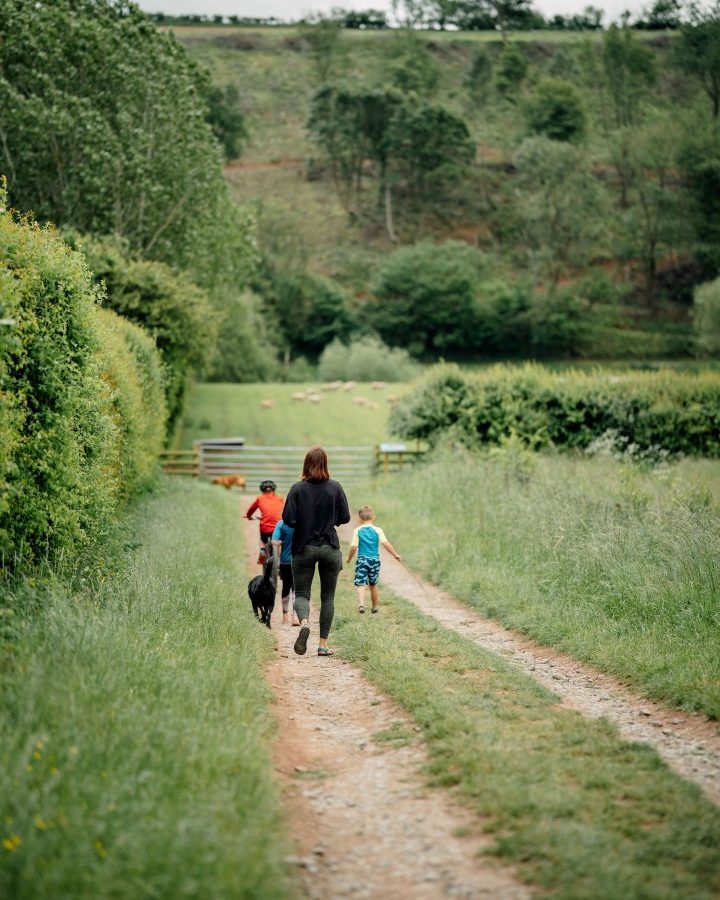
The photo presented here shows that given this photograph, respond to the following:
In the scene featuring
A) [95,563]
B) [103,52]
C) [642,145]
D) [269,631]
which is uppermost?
[642,145]

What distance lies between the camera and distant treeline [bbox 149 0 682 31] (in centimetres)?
15000

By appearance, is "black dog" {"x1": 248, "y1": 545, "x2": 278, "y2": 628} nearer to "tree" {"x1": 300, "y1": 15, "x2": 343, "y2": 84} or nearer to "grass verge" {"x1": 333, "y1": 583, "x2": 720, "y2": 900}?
"grass verge" {"x1": 333, "y1": 583, "x2": 720, "y2": 900}

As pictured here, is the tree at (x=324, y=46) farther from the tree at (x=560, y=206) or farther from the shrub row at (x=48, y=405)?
the shrub row at (x=48, y=405)

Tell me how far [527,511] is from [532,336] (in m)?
71.8

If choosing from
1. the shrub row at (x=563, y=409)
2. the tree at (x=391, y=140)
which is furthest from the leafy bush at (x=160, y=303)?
the tree at (x=391, y=140)

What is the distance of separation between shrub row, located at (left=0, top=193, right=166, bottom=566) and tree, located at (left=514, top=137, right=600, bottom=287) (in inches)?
3144

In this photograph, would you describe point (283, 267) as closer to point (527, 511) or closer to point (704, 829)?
point (527, 511)

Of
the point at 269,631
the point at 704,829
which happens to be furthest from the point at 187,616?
the point at 704,829

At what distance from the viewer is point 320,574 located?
9609mm

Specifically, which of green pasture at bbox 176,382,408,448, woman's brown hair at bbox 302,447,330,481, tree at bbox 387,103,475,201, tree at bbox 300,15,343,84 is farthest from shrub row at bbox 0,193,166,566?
tree at bbox 300,15,343,84

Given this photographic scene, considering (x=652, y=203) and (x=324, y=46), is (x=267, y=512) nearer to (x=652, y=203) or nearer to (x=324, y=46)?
(x=652, y=203)

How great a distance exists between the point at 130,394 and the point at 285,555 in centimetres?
652

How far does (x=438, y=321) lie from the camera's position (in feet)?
278

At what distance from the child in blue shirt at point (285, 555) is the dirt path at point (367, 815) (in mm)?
3192
